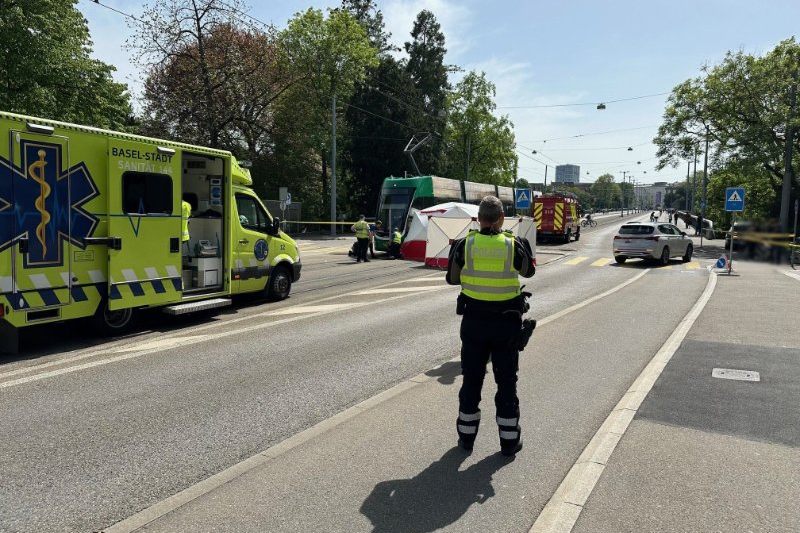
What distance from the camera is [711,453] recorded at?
4184 millimetres

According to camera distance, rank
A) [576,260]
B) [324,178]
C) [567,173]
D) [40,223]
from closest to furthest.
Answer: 1. [40,223]
2. [576,260]
3. [324,178]
4. [567,173]

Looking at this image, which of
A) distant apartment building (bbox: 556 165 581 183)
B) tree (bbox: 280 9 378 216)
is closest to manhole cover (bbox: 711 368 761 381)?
tree (bbox: 280 9 378 216)

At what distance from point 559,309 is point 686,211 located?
266 inches

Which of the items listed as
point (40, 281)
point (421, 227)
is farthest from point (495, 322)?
point (421, 227)

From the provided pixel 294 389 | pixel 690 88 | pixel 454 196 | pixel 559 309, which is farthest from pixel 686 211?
pixel 690 88

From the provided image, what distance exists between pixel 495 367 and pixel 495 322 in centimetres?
36

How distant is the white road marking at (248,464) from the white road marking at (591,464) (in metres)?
0.14

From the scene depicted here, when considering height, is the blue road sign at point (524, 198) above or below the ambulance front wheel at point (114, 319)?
above

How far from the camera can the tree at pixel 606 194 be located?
147125 mm

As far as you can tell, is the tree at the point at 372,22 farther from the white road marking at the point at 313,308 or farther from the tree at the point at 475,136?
the white road marking at the point at 313,308

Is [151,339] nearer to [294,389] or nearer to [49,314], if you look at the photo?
[49,314]

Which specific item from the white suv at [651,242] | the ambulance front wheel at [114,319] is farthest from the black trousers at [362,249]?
the ambulance front wheel at [114,319]

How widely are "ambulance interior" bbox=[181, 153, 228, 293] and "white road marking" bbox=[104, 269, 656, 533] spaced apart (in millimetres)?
5136

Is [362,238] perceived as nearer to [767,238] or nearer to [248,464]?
[248,464]
